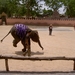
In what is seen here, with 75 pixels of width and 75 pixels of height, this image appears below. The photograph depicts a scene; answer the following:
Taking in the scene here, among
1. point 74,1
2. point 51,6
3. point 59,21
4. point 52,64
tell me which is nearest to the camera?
point 52,64

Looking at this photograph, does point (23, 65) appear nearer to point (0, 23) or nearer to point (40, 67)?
point (40, 67)

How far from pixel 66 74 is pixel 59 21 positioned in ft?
106

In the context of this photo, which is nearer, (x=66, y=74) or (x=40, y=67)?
(x=66, y=74)

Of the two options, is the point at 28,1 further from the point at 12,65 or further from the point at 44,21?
the point at 12,65

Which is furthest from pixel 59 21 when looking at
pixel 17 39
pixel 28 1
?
pixel 17 39

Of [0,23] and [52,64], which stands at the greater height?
[52,64]

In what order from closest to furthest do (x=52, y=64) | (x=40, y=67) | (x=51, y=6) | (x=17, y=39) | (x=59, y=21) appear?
(x=40, y=67) → (x=52, y=64) → (x=17, y=39) → (x=59, y=21) → (x=51, y=6)

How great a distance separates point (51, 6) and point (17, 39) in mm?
44615

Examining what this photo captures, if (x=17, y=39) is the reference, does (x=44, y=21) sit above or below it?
below

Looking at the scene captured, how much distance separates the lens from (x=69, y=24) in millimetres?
39062

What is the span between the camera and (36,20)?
Answer: 39.3 m

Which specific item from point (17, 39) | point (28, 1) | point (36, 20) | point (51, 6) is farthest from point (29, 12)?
point (17, 39)

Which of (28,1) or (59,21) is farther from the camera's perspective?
(28,1)

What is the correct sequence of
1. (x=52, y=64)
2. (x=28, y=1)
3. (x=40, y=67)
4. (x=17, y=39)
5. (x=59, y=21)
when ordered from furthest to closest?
(x=28, y=1) → (x=59, y=21) → (x=17, y=39) → (x=52, y=64) → (x=40, y=67)
